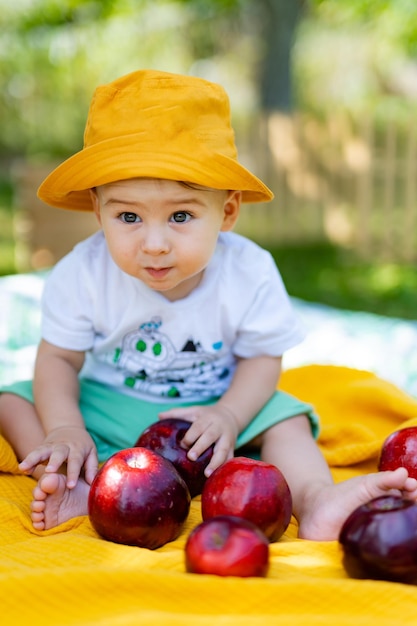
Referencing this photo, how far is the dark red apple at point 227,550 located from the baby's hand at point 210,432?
1.52 ft

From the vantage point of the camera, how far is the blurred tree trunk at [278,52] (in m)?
9.20

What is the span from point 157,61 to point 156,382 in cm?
1634

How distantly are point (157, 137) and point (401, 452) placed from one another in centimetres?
99

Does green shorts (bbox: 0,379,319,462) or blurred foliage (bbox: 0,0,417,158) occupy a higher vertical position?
blurred foliage (bbox: 0,0,417,158)

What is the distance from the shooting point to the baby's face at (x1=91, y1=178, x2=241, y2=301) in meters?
1.93

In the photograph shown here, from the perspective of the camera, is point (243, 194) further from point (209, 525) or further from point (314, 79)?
point (314, 79)

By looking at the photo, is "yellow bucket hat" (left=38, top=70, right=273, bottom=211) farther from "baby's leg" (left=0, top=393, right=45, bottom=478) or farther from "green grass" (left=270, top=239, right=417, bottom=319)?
"green grass" (left=270, top=239, right=417, bottom=319)

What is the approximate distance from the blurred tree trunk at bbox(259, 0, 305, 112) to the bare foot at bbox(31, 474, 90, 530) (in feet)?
27.3

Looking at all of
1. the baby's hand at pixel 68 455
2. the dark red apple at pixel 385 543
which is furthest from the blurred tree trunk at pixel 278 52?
the dark red apple at pixel 385 543

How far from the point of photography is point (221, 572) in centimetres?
138

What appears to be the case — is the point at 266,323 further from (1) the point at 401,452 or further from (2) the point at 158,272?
(1) the point at 401,452

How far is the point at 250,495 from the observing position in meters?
1.61

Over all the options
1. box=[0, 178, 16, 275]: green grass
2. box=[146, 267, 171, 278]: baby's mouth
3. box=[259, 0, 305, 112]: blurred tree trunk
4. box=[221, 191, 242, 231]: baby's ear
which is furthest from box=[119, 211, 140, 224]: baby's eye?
box=[259, 0, 305, 112]: blurred tree trunk

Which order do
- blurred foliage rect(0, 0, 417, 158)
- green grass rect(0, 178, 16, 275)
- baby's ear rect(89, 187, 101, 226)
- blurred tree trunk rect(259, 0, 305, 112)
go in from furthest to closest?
blurred foliage rect(0, 0, 417, 158)
blurred tree trunk rect(259, 0, 305, 112)
green grass rect(0, 178, 16, 275)
baby's ear rect(89, 187, 101, 226)
